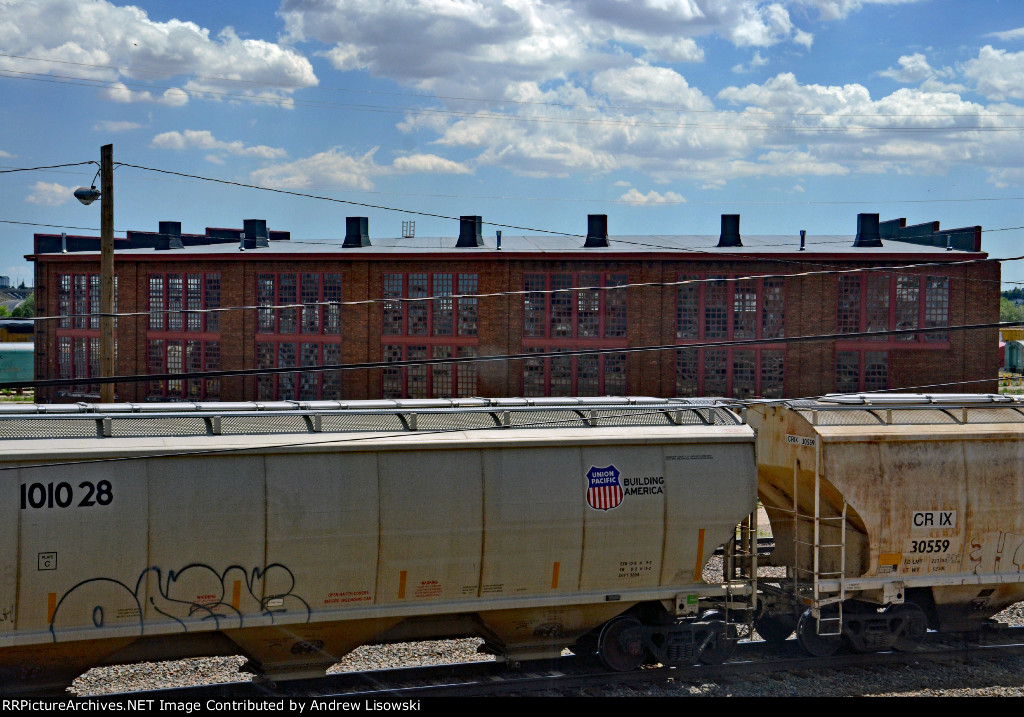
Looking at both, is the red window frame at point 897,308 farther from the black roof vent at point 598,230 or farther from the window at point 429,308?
the window at point 429,308

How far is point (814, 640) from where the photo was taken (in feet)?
45.6

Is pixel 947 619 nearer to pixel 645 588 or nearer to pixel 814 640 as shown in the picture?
pixel 814 640

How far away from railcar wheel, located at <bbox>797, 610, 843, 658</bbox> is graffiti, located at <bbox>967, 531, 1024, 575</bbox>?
2409 millimetres

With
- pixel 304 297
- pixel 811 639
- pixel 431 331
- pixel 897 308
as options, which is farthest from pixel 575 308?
pixel 811 639

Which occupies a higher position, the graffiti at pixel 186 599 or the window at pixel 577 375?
the window at pixel 577 375

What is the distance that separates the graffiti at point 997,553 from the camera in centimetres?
1382

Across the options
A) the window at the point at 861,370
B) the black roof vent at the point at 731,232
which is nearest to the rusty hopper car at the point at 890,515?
the window at the point at 861,370

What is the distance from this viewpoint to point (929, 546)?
13.6 meters

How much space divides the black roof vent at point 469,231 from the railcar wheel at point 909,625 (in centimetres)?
3255

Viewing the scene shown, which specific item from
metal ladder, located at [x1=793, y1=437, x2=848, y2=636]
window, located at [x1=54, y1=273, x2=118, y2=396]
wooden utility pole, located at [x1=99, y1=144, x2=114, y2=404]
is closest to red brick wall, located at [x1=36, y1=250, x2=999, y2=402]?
window, located at [x1=54, y1=273, x2=118, y2=396]

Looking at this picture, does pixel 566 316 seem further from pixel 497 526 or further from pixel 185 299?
pixel 497 526

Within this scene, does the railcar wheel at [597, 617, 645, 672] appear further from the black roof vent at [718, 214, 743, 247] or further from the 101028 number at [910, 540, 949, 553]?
the black roof vent at [718, 214, 743, 247]

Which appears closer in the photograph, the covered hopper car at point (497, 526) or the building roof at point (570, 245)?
the covered hopper car at point (497, 526)

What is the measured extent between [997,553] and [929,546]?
1.21m
